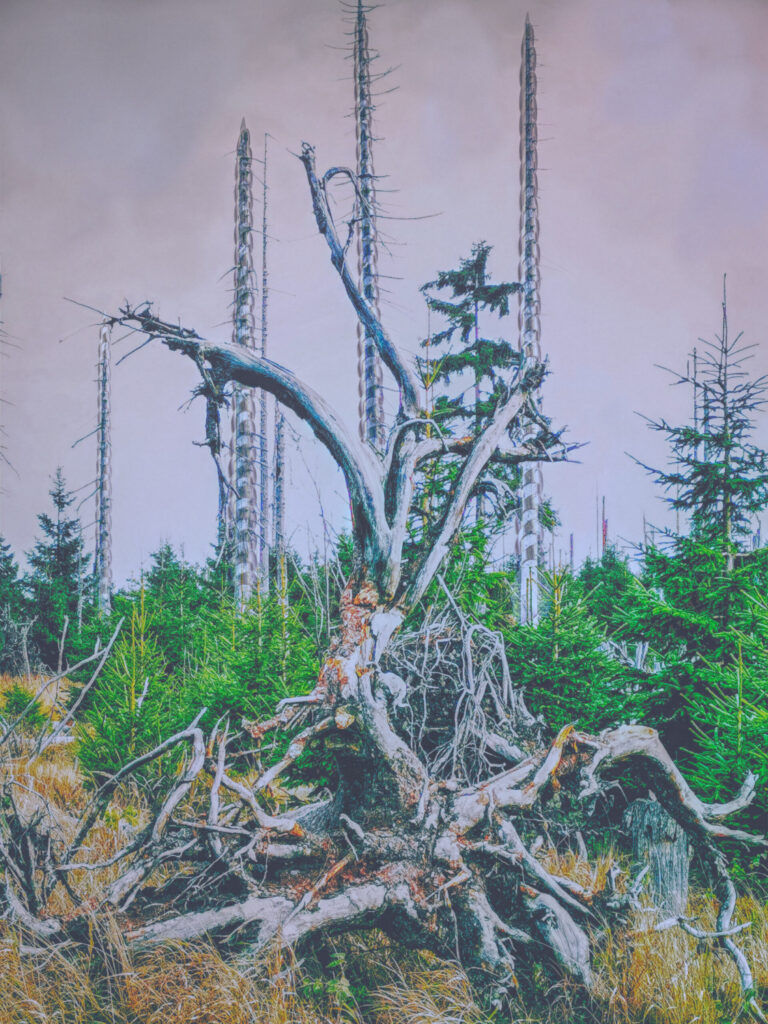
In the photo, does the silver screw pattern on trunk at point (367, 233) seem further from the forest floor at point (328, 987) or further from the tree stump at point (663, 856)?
the forest floor at point (328, 987)

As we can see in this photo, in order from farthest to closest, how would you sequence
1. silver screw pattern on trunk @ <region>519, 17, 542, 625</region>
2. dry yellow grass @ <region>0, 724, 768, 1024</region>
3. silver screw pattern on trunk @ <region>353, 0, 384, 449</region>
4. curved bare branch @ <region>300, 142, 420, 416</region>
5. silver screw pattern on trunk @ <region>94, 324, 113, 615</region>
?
silver screw pattern on trunk @ <region>94, 324, 113, 615</region>, silver screw pattern on trunk @ <region>519, 17, 542, 625</region>, silver screw pattern on trunk @ <region>353, 0, 384, 449</region>, curved bare branch @ <region>300, 142, 420, 416</region>, dry yellow grass @ <region>0, 724, 768, 1024</region>

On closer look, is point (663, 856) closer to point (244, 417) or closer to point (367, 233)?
point (244, 417)

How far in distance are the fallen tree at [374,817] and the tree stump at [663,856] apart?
195 millimetres

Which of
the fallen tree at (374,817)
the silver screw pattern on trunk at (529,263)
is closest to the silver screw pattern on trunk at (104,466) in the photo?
the silver screw pattern on trunk at (529,263)

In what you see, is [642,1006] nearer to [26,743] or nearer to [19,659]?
[26,743]

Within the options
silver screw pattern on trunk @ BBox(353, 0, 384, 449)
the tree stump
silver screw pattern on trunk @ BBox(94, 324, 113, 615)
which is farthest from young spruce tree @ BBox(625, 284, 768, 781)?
silver screw pattern on trunk @ BBox(94, 324, 113, 615)

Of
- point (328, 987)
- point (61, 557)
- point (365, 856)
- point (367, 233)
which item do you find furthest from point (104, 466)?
point (328, 987)

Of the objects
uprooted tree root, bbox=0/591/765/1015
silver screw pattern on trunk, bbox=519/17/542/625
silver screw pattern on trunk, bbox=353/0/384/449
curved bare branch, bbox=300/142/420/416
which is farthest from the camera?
silver screw pattern on trunk, bbox=519/17/542/625

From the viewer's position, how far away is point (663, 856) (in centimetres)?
392

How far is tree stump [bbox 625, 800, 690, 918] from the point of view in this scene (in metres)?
3.82

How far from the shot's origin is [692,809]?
141 inches

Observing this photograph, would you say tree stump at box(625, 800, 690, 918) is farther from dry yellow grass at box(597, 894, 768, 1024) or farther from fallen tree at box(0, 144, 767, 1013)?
dry yellow grass at box(597, 894, 768, 1024)

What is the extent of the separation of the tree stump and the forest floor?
589 millimetres

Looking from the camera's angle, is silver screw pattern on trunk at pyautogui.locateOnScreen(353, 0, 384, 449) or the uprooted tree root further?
silver screw pattern on trunk at pyautogui.locateOnScreen(353, 0, 384, 449)
